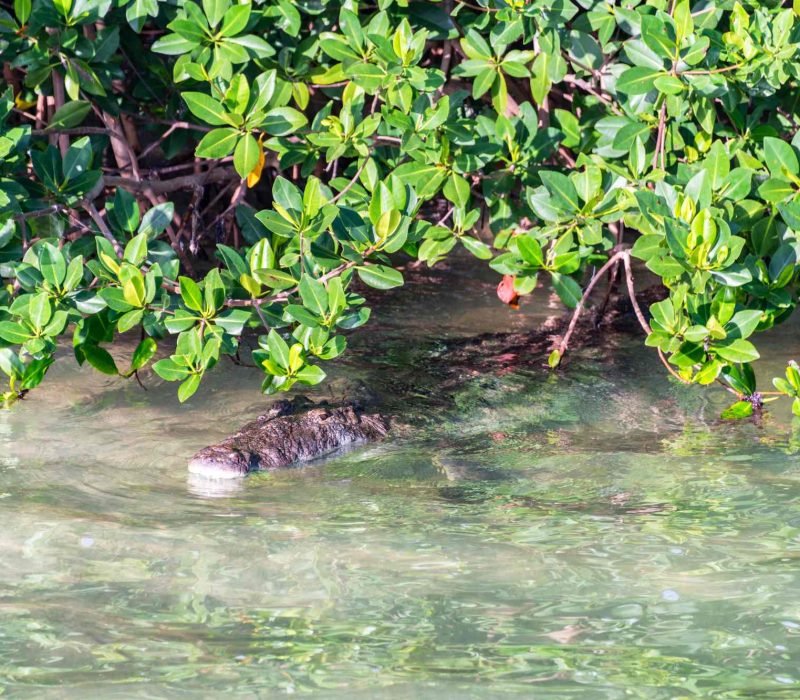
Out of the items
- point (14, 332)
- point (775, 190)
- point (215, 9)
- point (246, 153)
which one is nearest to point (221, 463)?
point (14, 332)

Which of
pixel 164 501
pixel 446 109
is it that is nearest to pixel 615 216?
pixel 446 109

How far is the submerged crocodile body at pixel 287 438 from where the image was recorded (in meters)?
4.16

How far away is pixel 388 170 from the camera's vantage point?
474cm

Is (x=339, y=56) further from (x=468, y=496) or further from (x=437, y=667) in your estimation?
(x=437, y=667)

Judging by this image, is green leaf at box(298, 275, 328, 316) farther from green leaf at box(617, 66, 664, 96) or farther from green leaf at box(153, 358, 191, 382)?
green leaf at box(617, 66, 664, 96)

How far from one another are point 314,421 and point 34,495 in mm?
1209

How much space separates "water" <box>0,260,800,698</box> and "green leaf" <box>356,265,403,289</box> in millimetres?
763

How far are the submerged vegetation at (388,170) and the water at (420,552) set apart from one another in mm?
363

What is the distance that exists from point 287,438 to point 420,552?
47.9 inches

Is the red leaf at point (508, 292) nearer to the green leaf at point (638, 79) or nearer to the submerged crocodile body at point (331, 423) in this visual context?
the submerged crocodile body at point (331, 423)

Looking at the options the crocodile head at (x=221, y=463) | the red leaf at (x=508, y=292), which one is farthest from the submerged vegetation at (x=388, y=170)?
the red leaf at (x=508, y=292)

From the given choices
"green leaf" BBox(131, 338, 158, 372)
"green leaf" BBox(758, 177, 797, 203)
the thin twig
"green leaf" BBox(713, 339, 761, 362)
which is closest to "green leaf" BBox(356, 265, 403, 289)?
"green leaf" BBox(131, 338, 158, 372)

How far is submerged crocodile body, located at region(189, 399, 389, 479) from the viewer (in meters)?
4.16

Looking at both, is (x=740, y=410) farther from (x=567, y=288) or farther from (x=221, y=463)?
(x=221, y=463)
